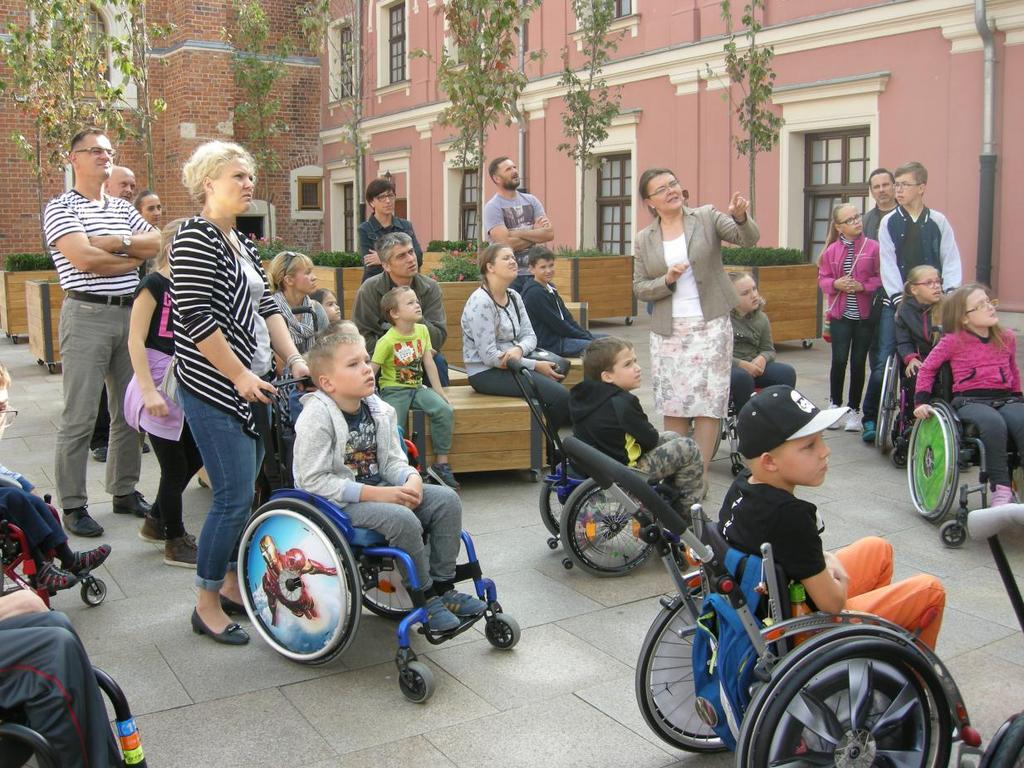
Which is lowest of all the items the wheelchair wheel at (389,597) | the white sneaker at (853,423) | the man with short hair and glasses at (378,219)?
the wheelchair wheel at (389,597)

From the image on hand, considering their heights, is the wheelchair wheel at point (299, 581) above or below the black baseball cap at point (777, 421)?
below

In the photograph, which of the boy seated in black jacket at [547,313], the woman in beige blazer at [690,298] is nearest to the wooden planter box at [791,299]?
the boy seated in black jacket at [547,313]

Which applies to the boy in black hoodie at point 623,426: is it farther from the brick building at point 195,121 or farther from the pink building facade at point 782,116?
the brick building at point 195,121

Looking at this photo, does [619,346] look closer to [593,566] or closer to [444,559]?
[593,566]

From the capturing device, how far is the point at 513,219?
27.6 ft

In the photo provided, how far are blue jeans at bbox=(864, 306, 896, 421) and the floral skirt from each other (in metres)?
2.06

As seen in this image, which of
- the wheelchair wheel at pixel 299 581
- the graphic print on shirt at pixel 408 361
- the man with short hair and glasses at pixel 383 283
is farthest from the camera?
the man with short hair and glasses at pixel 383 283

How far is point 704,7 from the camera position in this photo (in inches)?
664

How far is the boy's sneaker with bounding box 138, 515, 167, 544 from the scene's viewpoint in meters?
5.51

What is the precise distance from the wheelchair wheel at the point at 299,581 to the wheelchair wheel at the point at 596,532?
140 centimetres

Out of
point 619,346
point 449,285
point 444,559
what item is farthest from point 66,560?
point 449,285

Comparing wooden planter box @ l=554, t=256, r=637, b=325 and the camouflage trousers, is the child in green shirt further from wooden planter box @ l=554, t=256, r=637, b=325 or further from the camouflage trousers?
wooden planter box @ l=554, t=256, r=637, b=325

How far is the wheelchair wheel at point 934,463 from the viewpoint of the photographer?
18.0ft

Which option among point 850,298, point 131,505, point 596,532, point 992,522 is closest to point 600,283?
point 850,298
